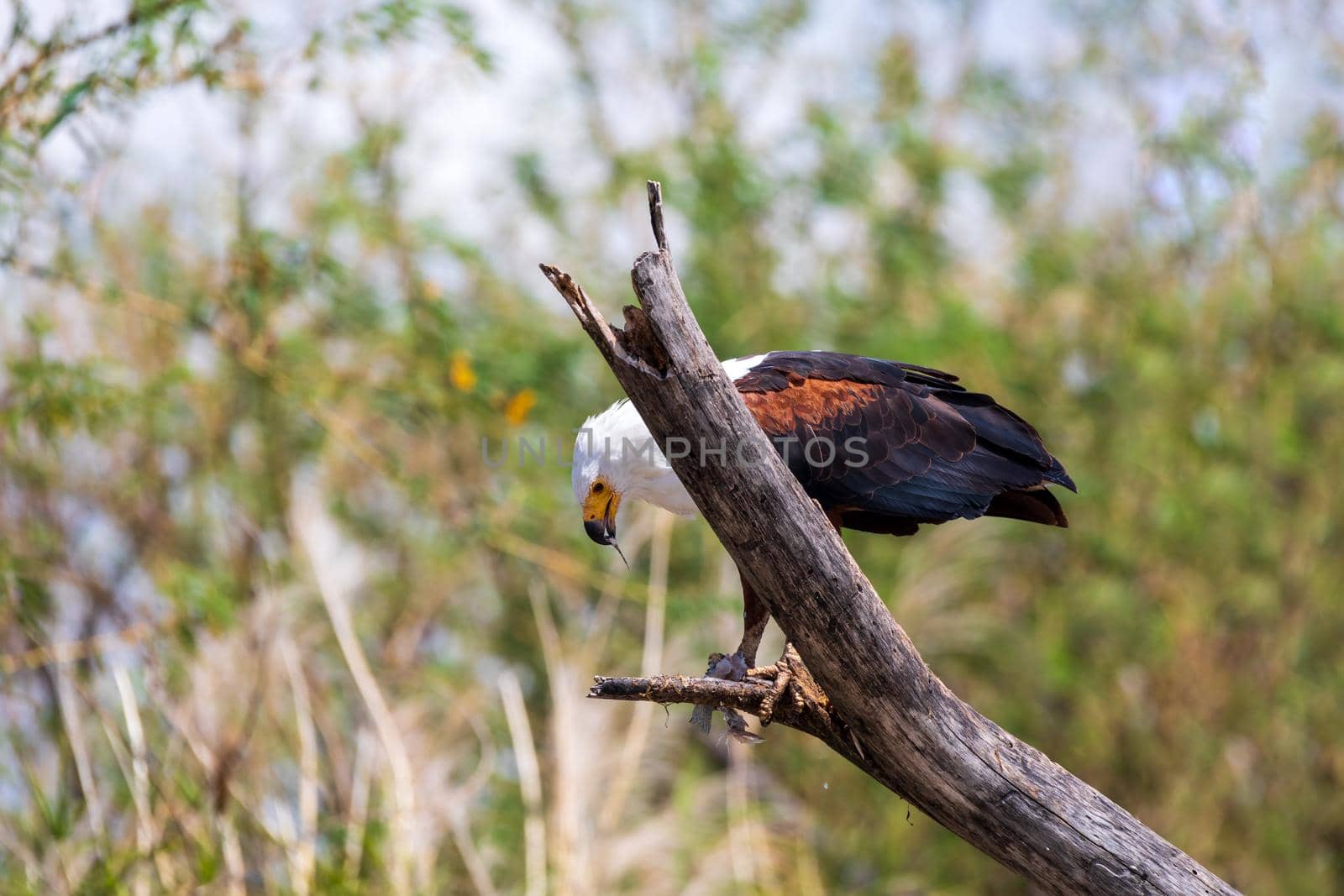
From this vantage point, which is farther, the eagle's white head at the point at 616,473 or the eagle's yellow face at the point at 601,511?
the eagle's yellow face at the point at 601,511

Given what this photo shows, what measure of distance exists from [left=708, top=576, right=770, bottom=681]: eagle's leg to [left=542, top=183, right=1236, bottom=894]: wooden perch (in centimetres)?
36

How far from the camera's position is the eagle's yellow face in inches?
171

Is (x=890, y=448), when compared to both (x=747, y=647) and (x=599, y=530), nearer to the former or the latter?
(x=747, y=647)

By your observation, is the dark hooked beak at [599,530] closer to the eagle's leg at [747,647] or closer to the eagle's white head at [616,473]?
the eagle's white head at [616,473]

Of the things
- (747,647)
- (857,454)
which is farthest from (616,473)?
Result: (857,454)

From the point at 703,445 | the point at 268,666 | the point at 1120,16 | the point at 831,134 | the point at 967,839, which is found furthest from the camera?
the point at 1120,16

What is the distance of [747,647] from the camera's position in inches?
165

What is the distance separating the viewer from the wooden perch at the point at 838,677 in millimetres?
3061

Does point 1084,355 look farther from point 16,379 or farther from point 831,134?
point 16,379

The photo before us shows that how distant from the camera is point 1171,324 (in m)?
11.4

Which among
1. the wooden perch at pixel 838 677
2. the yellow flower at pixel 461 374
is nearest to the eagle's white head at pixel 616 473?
the wooden perch at pixel 838 677

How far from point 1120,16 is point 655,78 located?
506 centimetres

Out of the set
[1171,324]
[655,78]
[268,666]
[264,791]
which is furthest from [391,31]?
[1171,324]

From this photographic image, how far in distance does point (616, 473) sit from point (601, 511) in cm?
15
